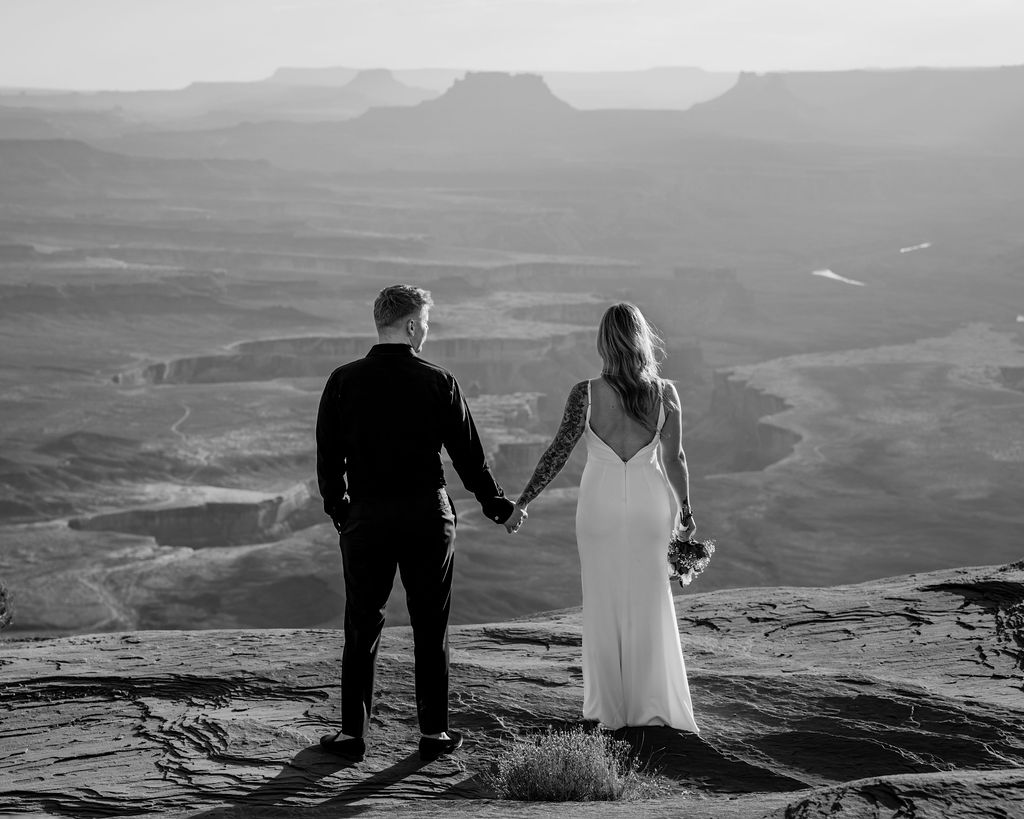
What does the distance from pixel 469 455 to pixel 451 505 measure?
251 mm

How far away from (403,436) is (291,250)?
84.7 m

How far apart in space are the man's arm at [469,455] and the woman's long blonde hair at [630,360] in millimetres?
617

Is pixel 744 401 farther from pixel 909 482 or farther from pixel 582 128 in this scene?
pixel 582 128

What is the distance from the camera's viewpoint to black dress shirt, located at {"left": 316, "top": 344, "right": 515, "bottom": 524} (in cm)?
514

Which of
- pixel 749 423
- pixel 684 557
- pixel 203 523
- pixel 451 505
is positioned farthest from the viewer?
pixel 749 423

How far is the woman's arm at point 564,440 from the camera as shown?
558 cm

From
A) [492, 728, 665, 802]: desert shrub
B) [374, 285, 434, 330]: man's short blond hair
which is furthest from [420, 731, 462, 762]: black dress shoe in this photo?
[374, 285, 434, 330]: man's short blond hair

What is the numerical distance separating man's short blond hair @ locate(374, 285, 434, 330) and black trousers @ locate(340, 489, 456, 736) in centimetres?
70

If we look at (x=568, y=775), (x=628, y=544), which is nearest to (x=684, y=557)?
(x=628, y=544)

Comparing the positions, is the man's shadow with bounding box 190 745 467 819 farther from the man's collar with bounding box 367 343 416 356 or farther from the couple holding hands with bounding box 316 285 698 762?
the man's collar with bounding box 367 343 416 356

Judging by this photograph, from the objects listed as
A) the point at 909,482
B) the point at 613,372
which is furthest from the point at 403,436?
the point at 909,482

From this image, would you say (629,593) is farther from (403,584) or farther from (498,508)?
(403,584)

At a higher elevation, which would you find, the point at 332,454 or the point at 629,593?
the point at 332,454

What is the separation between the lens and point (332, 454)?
5207 millimetres
